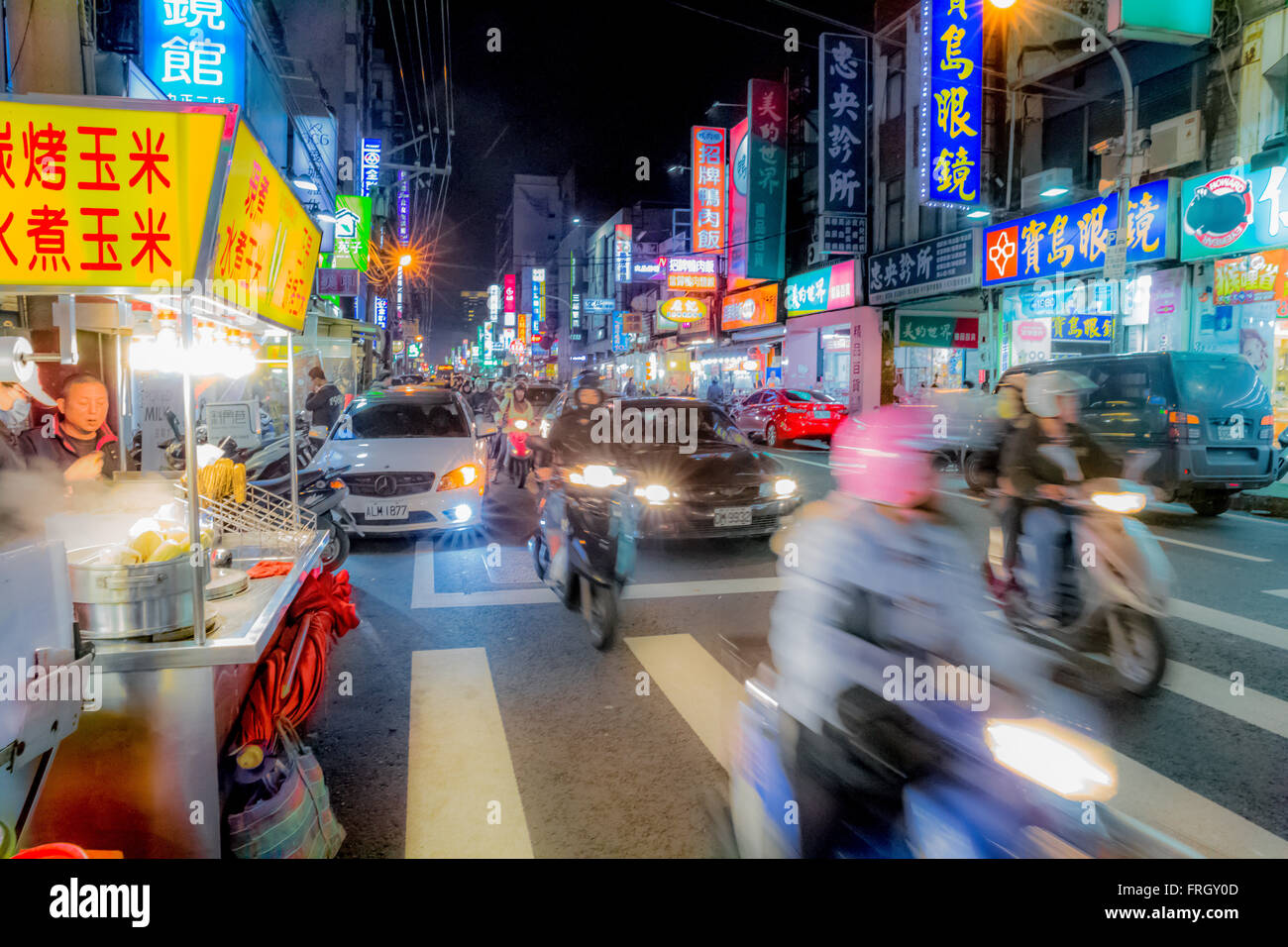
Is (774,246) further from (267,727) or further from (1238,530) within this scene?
(267,727)

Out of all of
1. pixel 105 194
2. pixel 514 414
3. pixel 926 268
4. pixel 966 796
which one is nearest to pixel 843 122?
pixel 926 268

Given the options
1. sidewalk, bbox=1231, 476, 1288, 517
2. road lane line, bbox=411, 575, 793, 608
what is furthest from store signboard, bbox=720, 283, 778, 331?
road lane line, bbox=411, 575, 793, 608

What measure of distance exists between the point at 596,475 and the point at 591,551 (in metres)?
2.15

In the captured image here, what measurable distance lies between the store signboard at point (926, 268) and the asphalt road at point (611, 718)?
15.6 meters

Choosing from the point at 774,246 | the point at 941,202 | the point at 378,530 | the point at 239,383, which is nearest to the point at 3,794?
the point at 378,530

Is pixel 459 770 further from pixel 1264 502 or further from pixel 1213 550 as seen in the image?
pixel 1264 502

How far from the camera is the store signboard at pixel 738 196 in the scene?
33438 mm

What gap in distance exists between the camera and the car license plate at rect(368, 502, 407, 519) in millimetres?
8945

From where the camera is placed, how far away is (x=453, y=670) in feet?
17.7

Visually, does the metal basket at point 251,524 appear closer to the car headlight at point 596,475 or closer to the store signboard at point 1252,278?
the car headlight at point 596,475

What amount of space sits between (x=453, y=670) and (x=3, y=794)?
3.26 meters

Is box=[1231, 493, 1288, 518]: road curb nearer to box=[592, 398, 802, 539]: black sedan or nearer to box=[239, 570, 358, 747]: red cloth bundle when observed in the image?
box=[592, 398, 802, 539]: black sedan

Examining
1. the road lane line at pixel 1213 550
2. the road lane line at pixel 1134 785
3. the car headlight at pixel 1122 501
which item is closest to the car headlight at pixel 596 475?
the road lane line at pixel 1134 785

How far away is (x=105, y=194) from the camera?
2637mm
